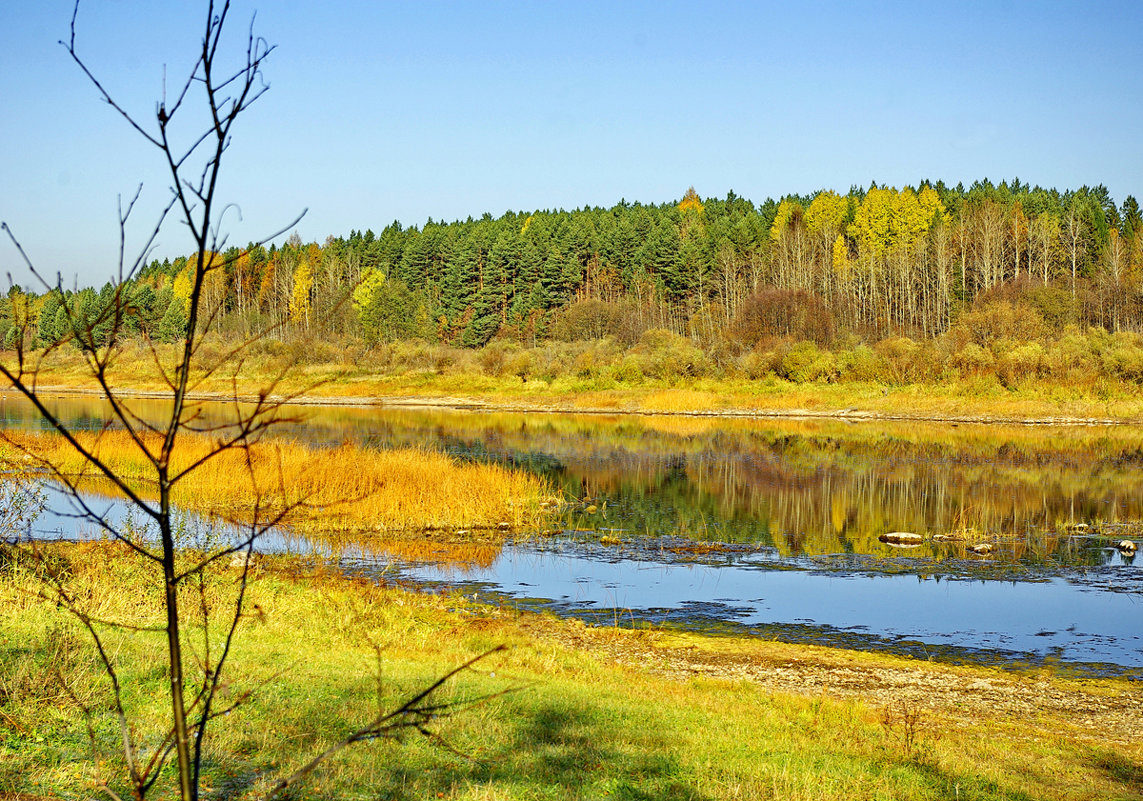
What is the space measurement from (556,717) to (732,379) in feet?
195

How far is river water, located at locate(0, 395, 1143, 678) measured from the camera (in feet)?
50.8

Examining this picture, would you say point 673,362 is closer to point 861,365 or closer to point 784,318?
point 861,365

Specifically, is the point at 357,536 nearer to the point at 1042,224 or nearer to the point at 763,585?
the point at 763,585

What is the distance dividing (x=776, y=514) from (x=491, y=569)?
9.82m

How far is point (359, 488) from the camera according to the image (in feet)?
77.4

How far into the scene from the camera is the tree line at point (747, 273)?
82.4m

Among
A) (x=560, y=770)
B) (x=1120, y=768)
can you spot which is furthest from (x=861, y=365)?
(x=560, y=770)

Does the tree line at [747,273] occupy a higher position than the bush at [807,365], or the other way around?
the tree line at [747,273]

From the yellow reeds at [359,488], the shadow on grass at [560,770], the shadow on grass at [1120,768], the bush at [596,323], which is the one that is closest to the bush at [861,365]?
the bush at [596,323]

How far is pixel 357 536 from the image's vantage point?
21.6 meters

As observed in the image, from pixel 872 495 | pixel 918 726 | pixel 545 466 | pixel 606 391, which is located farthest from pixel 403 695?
pixel 606 391

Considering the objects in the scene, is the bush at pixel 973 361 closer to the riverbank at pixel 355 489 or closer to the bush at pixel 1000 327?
the bush at pixel 1000 327

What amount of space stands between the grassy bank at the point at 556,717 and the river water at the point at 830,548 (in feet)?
7.52

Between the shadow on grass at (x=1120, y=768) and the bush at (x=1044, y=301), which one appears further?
the bush at (x=1044, y=301)
